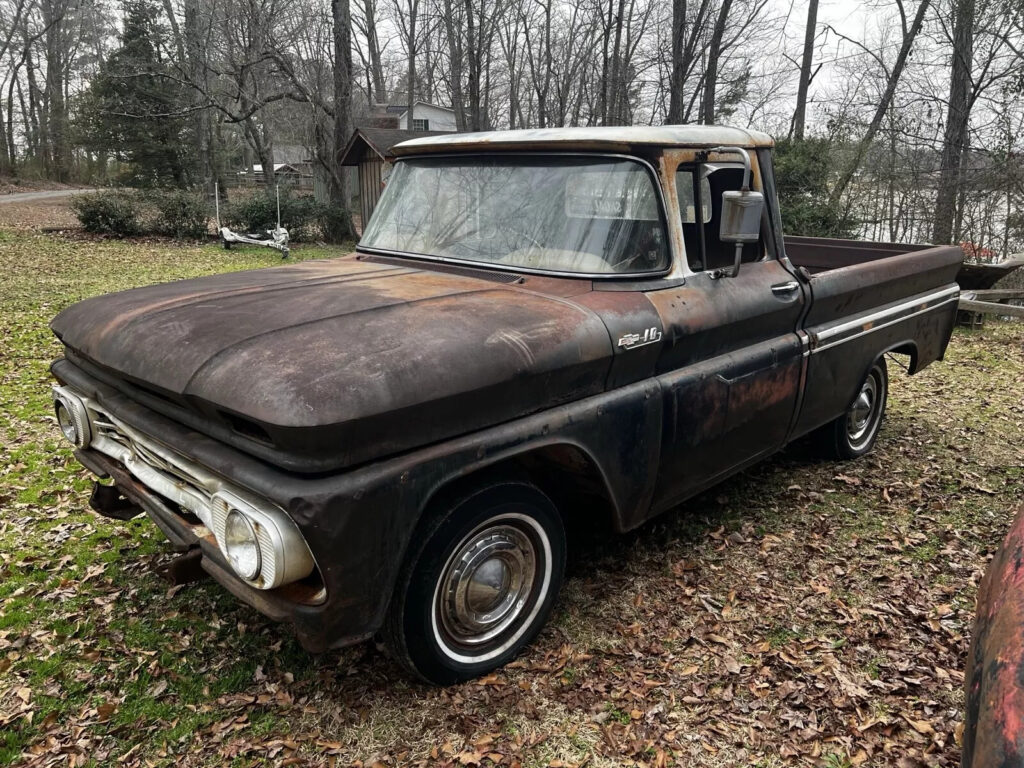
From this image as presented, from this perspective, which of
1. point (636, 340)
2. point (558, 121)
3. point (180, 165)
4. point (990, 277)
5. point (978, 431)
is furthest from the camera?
point (558, 121)

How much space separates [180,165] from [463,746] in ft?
100.0

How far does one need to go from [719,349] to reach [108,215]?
1907cm

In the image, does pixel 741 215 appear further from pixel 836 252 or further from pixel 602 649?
pixel 836 252

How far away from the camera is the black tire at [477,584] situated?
2.63m

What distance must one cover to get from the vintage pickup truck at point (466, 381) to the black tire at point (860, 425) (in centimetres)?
71

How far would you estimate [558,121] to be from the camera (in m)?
30.7

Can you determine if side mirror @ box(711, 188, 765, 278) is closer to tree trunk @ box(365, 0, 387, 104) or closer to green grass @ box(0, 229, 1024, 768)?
green grass @ box(0, 229, 1024, 768)

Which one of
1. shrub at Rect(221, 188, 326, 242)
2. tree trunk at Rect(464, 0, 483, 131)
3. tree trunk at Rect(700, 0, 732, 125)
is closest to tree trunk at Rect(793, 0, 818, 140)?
tree trunk at Rect(700, 0, 732, 125)

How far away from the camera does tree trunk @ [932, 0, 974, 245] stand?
13.5 metres

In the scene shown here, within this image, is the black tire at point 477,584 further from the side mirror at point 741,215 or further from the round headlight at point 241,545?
the side mirror at point 741,215

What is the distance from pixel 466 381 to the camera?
248 centimetres

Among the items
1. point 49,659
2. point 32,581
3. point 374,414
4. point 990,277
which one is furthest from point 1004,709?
point 990,277

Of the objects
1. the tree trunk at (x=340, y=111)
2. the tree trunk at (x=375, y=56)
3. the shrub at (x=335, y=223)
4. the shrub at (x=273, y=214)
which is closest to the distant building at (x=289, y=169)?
the tree trunk at (x=375, y=56)

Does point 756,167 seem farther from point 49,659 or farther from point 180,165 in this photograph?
point 180,165
